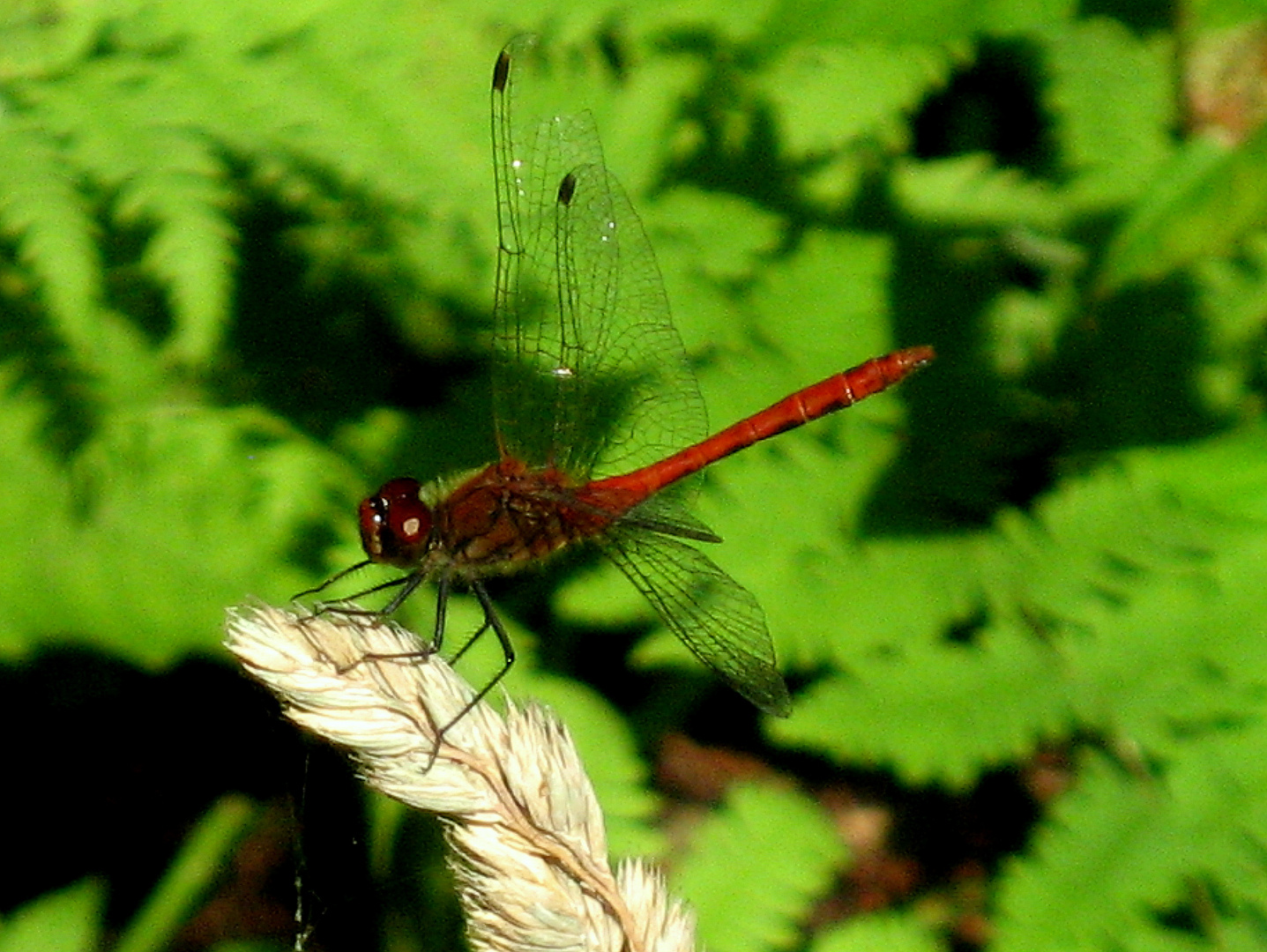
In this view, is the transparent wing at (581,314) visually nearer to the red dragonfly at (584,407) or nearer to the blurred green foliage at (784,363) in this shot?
the red dragonfly at (584,407)

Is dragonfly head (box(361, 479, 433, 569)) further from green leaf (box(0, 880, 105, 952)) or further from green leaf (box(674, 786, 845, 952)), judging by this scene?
green leaf (box(0, 880, 105, 952))

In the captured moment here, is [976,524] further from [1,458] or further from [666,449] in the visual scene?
[1,458]

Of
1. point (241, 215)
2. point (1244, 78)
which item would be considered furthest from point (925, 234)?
point (241, 215)

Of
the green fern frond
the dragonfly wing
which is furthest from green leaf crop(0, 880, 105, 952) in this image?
the dragonfly wing

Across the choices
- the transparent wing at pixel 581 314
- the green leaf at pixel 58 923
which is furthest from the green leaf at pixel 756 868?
the green leaf at pixel 58 923

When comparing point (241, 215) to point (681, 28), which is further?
point (241, 215)

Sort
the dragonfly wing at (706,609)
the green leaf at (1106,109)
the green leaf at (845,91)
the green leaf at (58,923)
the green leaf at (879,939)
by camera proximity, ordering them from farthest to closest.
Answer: the green leaf at (1106,109)
the green leaf at (58,923)
the green leaf at (845,91)
the green leaf at (879,939)
the dragonfly wing at (706,609)
